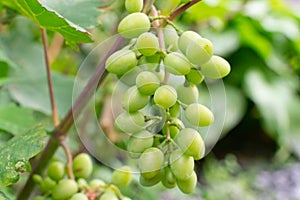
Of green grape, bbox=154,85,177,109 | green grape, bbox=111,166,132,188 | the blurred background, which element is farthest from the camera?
the blurred background

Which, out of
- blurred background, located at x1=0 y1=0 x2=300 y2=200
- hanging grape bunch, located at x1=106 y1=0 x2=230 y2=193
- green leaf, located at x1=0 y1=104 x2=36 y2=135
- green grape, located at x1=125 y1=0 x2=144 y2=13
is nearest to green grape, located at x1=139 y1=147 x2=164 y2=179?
hanging grape bunch, located at x1=106 y1=0 x2=230 y2=193

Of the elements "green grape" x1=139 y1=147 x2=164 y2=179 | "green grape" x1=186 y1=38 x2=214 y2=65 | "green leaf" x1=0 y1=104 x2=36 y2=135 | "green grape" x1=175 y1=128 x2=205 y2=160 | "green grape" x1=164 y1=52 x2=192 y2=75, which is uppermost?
"green grape" x1=186 y1=38 x2=214 y2=65

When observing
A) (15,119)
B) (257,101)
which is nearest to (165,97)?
(15,119)

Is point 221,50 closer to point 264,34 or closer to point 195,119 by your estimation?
point 264,34

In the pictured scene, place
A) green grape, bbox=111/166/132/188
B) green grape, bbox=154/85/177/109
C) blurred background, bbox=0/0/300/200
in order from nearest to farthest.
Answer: green grape, bbox=154/85/177/109 < green grape, bbox=111/166/132/188 < blurred background, bbox=0/0/300/200

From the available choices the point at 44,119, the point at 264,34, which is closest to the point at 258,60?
the point at 264,34

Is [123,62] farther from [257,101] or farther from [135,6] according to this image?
[257,101]

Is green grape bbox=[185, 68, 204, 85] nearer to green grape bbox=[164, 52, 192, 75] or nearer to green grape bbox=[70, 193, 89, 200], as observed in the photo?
green grape bbox=[164, 52, 192, 75]

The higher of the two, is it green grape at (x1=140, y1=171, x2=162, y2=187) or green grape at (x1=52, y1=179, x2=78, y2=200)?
green grape at (x1=140, y1=171, x2=162, y2=187)

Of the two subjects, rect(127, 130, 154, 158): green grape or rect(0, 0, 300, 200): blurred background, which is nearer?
rect(127, 130, 154, 158): green grape
